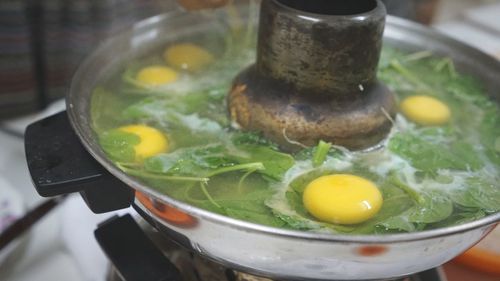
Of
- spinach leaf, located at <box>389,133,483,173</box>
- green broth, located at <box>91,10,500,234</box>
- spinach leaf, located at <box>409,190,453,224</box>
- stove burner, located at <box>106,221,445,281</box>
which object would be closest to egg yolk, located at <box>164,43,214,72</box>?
green broth, located at <box>91,10,500,234</box>

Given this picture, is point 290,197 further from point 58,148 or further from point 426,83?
point 426,83

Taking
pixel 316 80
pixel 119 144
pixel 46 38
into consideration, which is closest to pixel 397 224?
pixel 316 80

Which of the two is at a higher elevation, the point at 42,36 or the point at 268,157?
the point at 268,157

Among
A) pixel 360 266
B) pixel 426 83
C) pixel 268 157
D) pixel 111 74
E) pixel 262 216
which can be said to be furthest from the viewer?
pixel 426 83

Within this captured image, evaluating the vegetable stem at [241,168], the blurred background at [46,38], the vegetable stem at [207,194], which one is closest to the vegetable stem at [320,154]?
the vegetable stem at [241,168]

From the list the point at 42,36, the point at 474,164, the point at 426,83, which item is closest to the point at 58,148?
the point at 474,164

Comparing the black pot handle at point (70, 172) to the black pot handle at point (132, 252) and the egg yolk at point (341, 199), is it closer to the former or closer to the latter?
the black pot handle at point (132, 252)
